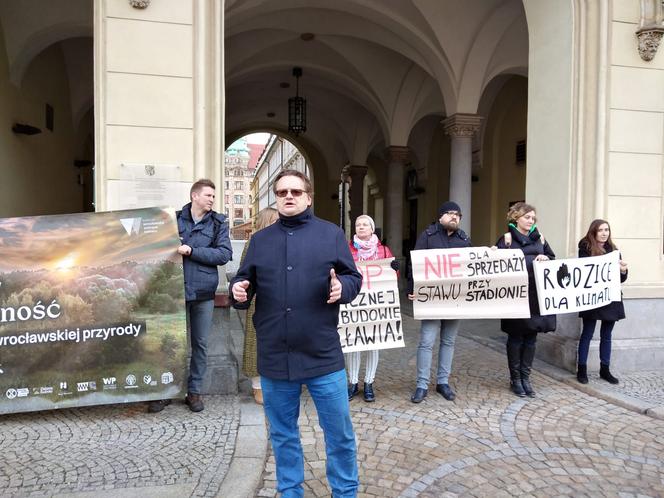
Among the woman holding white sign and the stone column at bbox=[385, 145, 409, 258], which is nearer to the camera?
the woman holding white sign

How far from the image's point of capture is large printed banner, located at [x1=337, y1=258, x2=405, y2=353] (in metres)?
4.41

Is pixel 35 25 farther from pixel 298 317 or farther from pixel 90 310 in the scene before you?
pixel 298 317

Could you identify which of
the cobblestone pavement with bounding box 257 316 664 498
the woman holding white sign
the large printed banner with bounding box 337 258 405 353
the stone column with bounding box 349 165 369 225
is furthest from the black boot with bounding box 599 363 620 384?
the stone column with bounding box 349 165 369 225

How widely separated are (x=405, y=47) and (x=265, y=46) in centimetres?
371

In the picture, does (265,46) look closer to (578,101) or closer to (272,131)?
(578,101)

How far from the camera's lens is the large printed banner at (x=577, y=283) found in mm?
4746

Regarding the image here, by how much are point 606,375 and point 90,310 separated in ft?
16.7

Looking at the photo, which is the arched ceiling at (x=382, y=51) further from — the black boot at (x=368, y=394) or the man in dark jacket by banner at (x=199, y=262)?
the black boot at (x=368, y=394)

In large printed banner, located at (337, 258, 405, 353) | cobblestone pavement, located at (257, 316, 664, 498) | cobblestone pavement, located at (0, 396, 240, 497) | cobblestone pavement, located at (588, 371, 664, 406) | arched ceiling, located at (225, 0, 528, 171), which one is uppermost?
arched ceiling, located at (225, 0, 528, 171)

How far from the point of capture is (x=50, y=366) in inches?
151

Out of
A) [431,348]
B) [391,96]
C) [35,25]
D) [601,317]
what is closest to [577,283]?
[601,317]

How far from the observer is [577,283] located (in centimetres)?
486

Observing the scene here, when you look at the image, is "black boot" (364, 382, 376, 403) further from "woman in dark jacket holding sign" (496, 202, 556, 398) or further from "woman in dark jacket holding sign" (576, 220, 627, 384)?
"woman in dark jacket holding sign" (576, 220, 627, 384)

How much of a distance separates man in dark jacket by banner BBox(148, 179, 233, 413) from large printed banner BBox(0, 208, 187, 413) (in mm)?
106
